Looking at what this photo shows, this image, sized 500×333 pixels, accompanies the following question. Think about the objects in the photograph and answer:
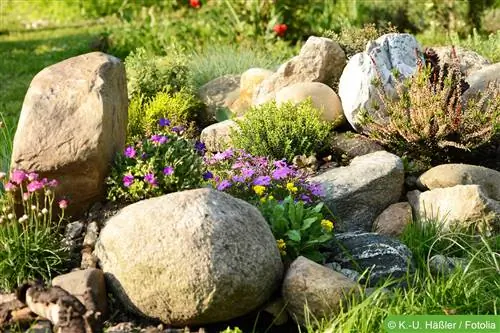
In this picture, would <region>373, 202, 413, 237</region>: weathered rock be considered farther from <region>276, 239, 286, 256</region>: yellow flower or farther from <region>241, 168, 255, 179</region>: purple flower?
<region>276, 239, 286, 256</region>: yellow flower

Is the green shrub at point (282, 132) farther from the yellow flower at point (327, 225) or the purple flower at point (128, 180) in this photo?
the purple flower at point (128, 180)

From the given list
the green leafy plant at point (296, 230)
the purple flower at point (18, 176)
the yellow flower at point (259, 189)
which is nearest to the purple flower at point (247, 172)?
the yellow flower at point (259, 189)

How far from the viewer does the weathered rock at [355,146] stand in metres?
7.16

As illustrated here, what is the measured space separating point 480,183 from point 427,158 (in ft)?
1.79

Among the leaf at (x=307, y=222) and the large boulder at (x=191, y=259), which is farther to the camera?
the leaf at (x=307, y=222)

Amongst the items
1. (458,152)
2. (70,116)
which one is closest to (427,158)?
(458,152)

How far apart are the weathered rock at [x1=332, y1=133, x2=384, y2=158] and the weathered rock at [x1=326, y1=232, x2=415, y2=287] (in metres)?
1.59

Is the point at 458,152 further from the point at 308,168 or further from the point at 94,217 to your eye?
the point at 94,217

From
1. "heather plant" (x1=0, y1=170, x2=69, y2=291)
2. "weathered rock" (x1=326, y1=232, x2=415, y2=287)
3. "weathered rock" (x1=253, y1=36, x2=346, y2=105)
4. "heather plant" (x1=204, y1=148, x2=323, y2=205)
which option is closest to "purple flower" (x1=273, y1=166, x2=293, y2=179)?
"heather plant" (x1=204, y1=148, x2=323, y2=205)

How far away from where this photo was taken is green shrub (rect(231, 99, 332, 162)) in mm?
6918

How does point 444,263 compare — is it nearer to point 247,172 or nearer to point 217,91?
point 247,172

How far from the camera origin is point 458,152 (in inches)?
276

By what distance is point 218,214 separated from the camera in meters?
4.86

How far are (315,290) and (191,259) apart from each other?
0.70 m
